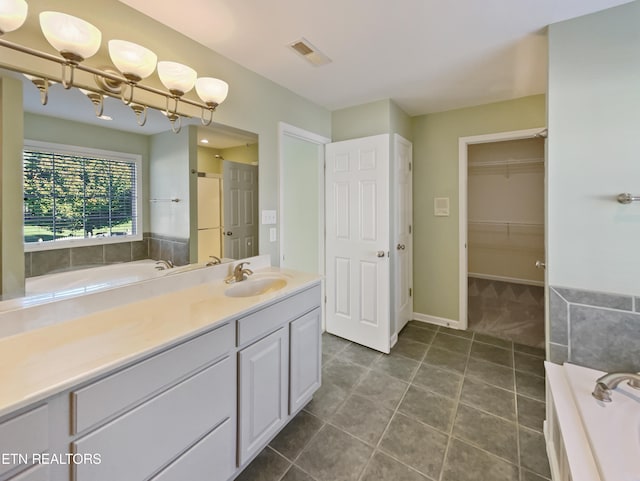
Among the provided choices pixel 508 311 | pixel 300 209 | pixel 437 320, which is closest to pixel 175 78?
pixel 300 209

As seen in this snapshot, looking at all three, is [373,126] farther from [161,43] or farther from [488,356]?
[488,356]

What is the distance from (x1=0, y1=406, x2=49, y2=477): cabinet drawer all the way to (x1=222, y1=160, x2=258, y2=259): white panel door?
4.26 feet

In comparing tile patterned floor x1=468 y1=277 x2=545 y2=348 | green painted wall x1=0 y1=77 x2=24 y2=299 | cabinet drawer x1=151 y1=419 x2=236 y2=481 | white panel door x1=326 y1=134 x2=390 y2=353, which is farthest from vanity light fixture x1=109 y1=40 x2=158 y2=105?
tile patterned floor x1=468 y1=277 x2=545 y2=348

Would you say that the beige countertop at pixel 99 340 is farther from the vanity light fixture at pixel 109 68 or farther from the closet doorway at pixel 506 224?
the closet doorway at pixel 506 224

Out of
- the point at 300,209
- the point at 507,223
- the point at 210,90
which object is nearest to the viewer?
the point at 210,90

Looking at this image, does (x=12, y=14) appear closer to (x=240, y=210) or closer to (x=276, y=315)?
(x=240, y=210)

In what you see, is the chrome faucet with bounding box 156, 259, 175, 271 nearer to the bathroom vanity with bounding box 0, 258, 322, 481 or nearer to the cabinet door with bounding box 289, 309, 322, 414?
the bathroom vanity with bounding box 0, 258, 322, 481

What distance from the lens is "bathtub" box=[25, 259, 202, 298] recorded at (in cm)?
119

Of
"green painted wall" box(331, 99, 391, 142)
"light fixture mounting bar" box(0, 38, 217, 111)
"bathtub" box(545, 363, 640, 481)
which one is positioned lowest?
"bathtub" box(545, 363, 640, 481)

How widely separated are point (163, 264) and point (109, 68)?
1.01 metres

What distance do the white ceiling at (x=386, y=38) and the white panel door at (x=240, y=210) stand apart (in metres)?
0.77

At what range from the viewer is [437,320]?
3.28 m

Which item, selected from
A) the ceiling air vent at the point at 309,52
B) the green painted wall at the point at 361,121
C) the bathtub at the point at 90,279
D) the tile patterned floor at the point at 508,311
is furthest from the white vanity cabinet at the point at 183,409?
the tile patterned floor at the point at 508,311

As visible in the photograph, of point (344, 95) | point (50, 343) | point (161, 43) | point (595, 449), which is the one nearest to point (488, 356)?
point (595, 449)
